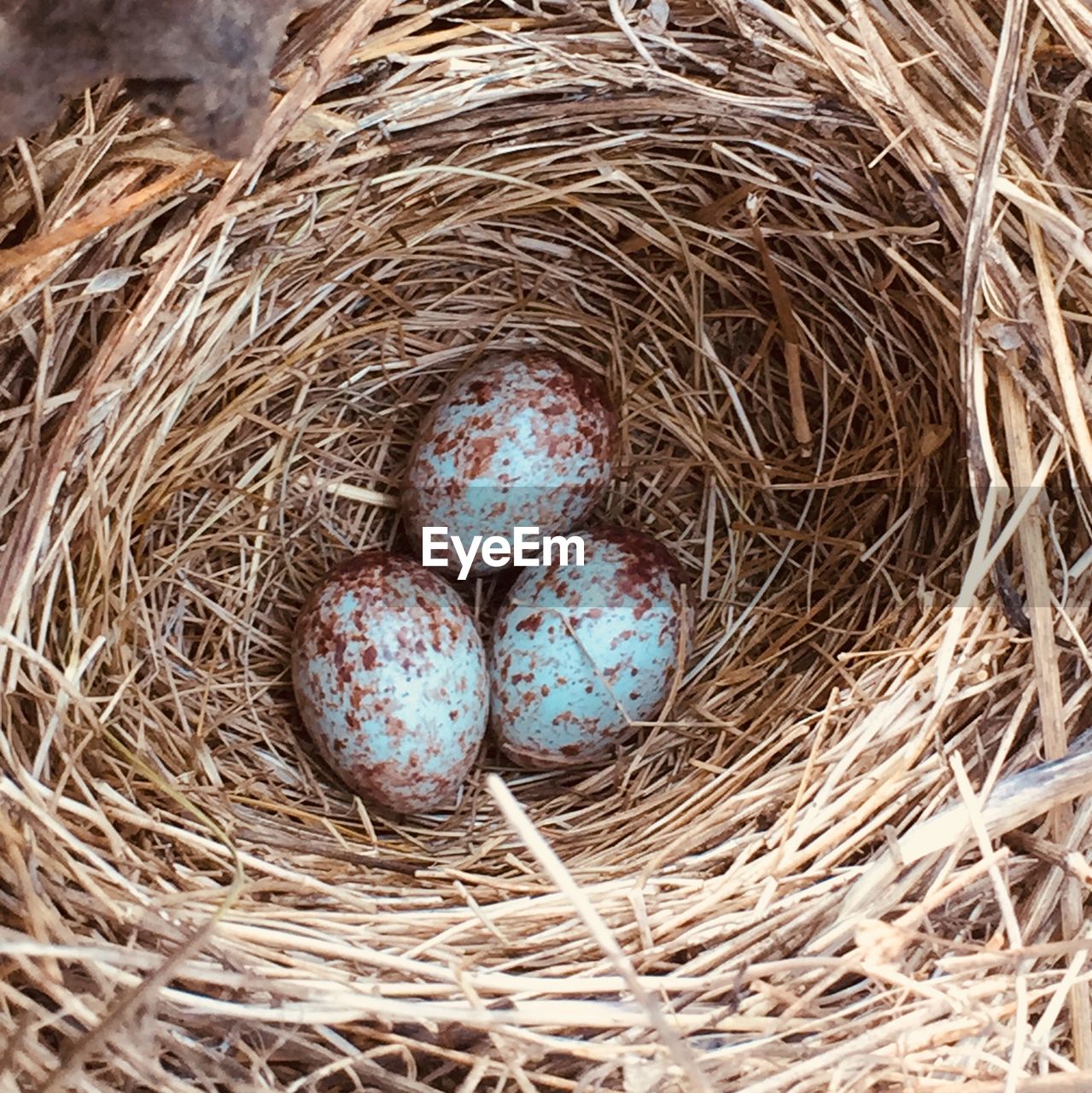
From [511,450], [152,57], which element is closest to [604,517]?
[511,450]

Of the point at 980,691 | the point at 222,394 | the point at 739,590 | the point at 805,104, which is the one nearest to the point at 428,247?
the point at 222,394

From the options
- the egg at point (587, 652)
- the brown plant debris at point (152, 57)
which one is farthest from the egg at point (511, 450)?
the brown plant debris at point (152, 57)

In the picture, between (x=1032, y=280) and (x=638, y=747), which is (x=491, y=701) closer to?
(x=638, y=747)

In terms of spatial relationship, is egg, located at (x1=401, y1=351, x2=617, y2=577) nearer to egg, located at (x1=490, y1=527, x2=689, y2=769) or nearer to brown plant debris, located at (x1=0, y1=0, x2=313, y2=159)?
egg, located at (x1=490, y1=527, x2=689, y2=769)

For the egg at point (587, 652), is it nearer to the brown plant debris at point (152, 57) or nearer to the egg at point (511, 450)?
the egg at point (511, 450)

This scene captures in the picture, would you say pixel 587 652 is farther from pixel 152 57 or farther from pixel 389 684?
pixel 152 57
